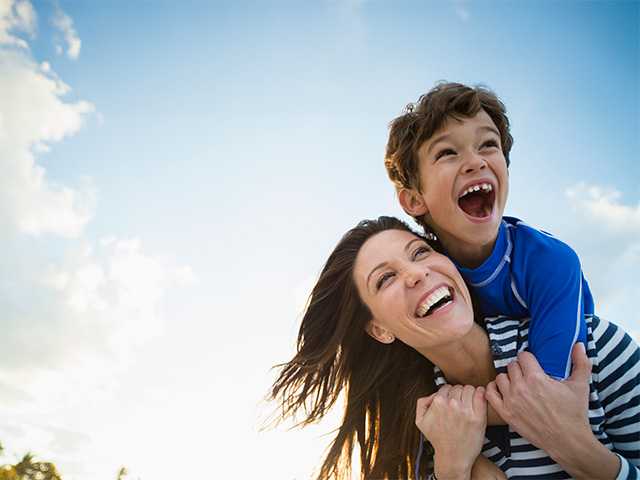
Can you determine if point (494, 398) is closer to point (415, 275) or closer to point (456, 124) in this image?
point (415, 275)

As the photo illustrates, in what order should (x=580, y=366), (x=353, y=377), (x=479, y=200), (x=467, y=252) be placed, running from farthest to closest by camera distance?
(x=353, y=377) < (x=467, y=252) < (x=479, y=200) < (x=580, y=366)

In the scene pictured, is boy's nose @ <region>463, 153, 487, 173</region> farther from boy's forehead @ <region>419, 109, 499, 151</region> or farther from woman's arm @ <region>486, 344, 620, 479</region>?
woman's arm @ <region>486, 344, 620, 479</region>

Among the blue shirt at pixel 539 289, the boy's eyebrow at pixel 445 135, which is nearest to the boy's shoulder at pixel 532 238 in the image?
the blue shirt at pixel 539 289

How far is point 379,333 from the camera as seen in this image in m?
4.24

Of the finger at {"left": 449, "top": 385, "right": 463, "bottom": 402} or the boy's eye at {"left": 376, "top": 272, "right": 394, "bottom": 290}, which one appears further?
the boy's eye at {"left": 376, "top": 272, "right": 394, "bottom": 290}

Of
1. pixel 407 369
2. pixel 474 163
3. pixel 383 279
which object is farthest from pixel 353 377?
pixel 474 163

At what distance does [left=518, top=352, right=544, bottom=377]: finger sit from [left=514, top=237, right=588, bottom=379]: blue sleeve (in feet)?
0.16

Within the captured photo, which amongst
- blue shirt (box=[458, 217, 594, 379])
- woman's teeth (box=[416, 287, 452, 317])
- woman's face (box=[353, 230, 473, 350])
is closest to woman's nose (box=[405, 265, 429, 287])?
woman's face (box=[353, 230, 473, 350])

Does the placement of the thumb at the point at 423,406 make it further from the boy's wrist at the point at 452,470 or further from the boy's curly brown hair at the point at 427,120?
the boy's curly brown hair at the point at 427,120

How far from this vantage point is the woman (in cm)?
324

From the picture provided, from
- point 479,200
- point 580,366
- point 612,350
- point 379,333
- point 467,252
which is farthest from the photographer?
point 379,333

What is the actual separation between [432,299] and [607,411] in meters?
1.18

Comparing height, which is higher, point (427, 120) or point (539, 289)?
point (427, 120)

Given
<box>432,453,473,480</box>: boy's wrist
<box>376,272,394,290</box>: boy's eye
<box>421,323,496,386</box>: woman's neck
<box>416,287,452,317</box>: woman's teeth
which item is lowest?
<box>432,453,473,480</box>: boy's wrist
